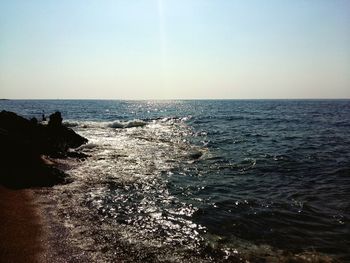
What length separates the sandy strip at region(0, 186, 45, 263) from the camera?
8391 mm

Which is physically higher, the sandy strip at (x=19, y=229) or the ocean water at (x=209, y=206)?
the sandy strip at (x=19, y=229)

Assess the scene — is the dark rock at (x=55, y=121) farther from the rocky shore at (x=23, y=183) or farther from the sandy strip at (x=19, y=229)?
the sandy strip at (x=19, y=229)

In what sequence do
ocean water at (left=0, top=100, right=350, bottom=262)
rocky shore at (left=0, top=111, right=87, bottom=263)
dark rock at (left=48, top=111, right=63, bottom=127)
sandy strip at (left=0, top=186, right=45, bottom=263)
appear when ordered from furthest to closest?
1. dark rock at (left=48, top=111, right=63, bottom=127)
2. ocean water at (left=0, top=100, right=350, bottom=262)
3. rocky shore at (left=0, top=111, right=87, bottom=263)
4. sandy strip at (left=0, top=186, right=45, bottom=263)

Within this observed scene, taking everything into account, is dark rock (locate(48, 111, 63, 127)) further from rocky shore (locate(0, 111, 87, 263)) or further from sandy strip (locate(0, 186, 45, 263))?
sandy strip (locate(0, 186, 45, 263))

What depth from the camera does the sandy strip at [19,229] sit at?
330 inches

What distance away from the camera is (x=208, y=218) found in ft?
39.3

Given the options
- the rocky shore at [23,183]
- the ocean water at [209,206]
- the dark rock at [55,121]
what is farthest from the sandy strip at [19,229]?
the dark rock at [55,121]

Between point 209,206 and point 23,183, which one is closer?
point 209,206

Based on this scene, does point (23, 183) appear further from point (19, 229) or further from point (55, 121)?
point (55, 121)

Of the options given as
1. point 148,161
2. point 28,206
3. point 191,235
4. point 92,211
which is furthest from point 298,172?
point 28,206

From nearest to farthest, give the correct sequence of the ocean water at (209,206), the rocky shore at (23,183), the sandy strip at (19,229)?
the sandy strip at (19,229) → the rocky shore at (23,183) → the ocean water at (209,206)

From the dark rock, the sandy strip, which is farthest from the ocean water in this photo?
the dark rock

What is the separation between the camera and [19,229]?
9906mm

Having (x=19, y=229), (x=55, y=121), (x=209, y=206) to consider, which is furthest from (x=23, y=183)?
(x=55, y=121)
